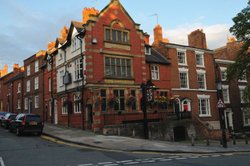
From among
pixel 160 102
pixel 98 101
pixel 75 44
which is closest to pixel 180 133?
pixel 160 102

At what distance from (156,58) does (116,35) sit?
6881 mm

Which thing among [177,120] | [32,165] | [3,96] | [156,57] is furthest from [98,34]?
[3,96]

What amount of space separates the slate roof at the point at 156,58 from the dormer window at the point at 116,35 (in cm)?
400

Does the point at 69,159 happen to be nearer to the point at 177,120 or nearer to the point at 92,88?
the point at 92,88

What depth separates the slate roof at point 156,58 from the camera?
29.7 metres

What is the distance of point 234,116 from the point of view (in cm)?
3612

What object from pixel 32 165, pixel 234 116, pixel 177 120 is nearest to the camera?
pixel 32 165

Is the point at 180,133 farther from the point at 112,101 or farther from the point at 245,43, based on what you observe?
the point at 245,43

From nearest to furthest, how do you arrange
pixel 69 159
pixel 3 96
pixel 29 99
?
pixel 69 159
pixel 29 99
pixel 3 96

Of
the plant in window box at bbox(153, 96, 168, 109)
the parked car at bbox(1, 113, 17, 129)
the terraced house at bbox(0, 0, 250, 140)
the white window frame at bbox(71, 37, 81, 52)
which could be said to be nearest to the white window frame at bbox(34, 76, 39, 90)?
the terraced house at bbox(0, 0, 250, 140)

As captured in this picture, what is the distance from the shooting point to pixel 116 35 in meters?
26.3

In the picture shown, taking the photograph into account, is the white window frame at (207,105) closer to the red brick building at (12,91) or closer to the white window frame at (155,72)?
the white window frame at (155,72)

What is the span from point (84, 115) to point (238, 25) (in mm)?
18578

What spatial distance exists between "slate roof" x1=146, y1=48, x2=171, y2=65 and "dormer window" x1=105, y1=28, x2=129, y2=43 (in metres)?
4.00
